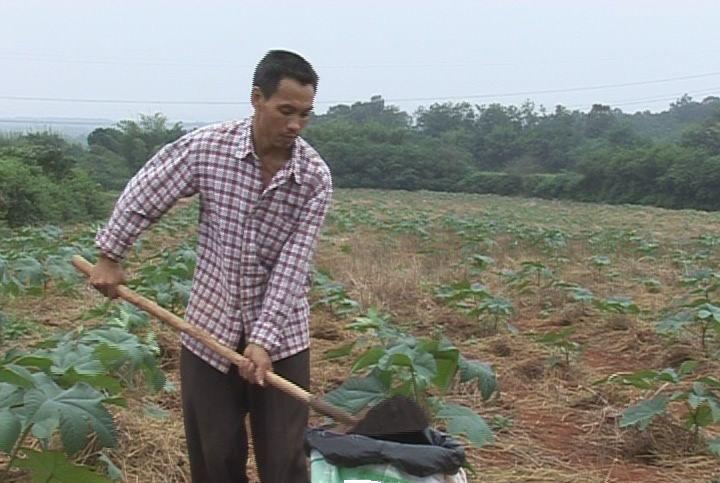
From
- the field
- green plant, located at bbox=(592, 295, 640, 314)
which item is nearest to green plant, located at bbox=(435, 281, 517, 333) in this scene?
the field

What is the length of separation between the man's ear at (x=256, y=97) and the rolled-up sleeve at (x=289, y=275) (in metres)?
0.27

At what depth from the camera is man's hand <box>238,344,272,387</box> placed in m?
2.45

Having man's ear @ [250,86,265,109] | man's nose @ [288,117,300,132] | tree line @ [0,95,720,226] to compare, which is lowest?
tree line @ [0,95,720,226]

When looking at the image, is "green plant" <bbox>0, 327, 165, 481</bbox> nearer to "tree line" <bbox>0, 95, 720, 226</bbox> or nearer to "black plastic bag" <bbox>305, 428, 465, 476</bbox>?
"black plastic bag" <bbox>305, 428, 465, 476</bbox>

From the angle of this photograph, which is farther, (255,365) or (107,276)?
(107,276)

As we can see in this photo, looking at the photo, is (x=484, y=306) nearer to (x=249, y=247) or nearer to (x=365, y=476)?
(x=249, y=247)

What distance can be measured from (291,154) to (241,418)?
73 centimetres

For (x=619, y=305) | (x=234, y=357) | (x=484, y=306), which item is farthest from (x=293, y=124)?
(x=619, y=305)

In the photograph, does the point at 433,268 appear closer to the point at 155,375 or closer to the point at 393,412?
the point at 155,375

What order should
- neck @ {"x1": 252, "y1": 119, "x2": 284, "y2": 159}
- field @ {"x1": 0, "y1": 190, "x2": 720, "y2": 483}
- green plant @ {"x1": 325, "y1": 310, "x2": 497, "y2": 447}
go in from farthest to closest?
field @ {"x1": 0, "y1": 190, "x2": 720, "y2": 483} < green plant @ {"x1": 325, "y1": 310, "x2": 497, "y2": 447} < neck @ {"x1": 252, "y1": 119, "x2": 284, "y2": 159}

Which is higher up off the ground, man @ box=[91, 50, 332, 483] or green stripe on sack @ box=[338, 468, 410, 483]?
man @ box=[91, 50, 332, 483]

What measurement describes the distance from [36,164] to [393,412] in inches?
840

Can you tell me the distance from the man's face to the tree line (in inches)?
706

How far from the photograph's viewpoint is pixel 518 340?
19.7 ft
